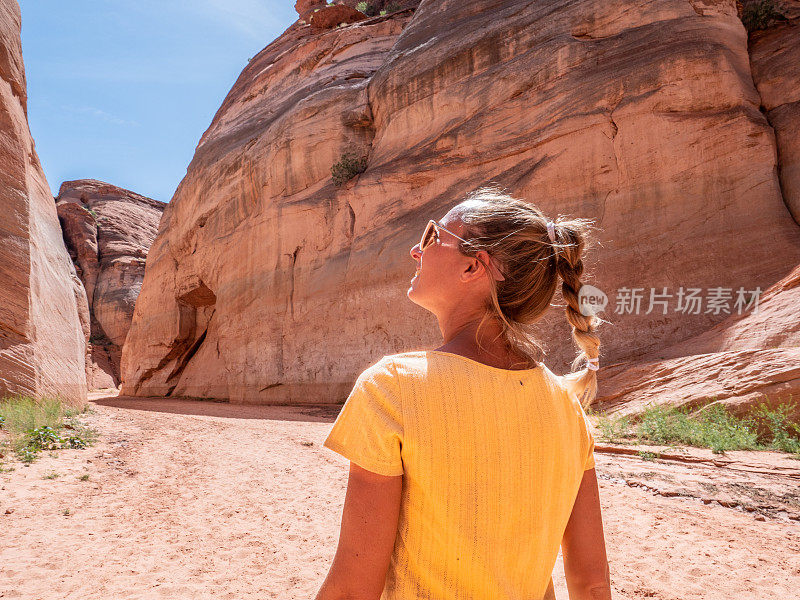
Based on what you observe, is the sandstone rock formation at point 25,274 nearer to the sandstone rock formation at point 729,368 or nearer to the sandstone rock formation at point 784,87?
the sandstone rock formation at point 729,368

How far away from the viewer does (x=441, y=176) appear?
574 inches

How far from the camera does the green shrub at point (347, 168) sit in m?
17.0

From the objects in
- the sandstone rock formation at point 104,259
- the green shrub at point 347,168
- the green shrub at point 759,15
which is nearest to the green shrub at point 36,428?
the green shrub at point 347,168

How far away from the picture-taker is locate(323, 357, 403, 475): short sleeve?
0.88 metres

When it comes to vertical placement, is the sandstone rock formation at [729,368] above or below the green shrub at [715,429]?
above

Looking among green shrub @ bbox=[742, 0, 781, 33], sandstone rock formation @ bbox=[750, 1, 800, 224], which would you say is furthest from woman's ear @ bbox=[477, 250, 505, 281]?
green shrub @ bbox=[742, 0, 781, 33]

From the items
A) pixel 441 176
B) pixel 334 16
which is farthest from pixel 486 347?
pixel 334 16

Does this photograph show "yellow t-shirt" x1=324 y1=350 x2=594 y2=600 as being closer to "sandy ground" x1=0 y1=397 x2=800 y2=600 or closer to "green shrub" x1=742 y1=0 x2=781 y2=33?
"sandy ground" x1=0 y1=397 x2=800 y2=600

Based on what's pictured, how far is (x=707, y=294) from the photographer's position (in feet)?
33.0

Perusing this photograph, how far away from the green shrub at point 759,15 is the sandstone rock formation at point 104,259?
119 ft

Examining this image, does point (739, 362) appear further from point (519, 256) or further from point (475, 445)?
point (475, 445)

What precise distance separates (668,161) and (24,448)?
12075 mm

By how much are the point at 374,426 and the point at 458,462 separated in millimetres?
162

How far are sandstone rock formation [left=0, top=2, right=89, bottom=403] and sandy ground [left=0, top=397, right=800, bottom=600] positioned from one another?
280cm
